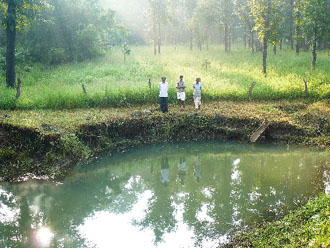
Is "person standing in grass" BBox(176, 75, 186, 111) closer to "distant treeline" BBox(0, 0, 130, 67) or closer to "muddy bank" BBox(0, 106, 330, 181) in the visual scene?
"muddy bank" BBox(0, 106, 330, 181)

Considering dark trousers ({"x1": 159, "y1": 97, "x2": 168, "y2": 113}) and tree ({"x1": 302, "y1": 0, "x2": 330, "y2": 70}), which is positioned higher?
tree ({"x1": 302, "y1": 0, "x2": 330, "y2": 70})

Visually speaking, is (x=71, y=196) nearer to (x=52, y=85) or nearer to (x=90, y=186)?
(x=90, y=186)

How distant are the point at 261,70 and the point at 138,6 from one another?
46738 millimetres

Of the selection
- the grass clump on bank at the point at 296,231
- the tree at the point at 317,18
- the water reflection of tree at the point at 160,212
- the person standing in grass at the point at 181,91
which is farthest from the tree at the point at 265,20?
the grass clump on bank at the point at 296,231

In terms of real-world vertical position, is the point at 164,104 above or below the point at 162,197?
above

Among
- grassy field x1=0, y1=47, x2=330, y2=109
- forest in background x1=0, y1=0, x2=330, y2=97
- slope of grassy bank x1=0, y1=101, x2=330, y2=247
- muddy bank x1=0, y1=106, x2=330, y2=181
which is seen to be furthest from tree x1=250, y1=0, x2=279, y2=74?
muddy bank x1=0, y1=106, x2=330, y2=181

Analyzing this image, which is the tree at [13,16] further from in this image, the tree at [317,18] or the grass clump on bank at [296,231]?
the tree at [317,18]

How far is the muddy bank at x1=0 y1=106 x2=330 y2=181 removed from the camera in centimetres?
1141

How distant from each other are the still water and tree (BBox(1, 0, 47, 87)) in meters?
9.79

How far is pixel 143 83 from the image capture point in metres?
19.5

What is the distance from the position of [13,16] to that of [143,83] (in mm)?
7606

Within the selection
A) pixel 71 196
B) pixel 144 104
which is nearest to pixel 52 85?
pixel 144 104

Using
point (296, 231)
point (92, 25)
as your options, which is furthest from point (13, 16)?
point (296, 231)

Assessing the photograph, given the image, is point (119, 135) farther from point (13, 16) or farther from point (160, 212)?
point (13, 16)
